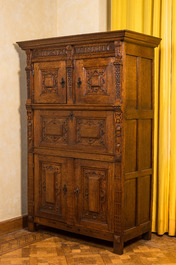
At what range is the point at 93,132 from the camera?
3830mm

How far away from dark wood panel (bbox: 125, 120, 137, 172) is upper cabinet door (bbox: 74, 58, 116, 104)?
0.28m

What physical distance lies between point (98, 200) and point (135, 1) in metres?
2.00

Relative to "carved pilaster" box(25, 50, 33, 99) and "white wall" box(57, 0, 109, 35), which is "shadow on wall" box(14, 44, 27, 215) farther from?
"white wall" box(57, 0, 109, 35)

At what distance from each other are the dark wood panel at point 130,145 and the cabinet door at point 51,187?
617 millimetres

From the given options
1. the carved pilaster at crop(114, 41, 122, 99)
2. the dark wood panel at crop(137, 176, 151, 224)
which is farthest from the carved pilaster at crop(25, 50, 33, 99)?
the dark wood panel at crop(137, 176, 151, 224)

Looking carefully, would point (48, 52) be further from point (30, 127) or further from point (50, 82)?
point (30, 127)

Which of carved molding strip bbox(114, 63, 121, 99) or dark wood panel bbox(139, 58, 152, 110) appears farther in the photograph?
dark wood panel bbox(139, 58, 152, 110)

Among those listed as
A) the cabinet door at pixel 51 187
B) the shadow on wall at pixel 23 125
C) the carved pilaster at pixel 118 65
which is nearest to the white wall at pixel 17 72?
the shadow on wall at pixel 23 125

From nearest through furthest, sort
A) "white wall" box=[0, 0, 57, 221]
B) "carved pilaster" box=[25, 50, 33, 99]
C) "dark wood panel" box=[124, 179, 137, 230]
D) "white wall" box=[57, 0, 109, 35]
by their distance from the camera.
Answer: "dark wood panel" box=[124, 179, 137, 230]
"carved pilaster" box=[25, 50, 33, 99]
"white wall" box=[0, 0, 57, 221]
"white wall" box=[57, 0, 109, 35]

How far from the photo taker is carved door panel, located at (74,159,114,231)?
379cm

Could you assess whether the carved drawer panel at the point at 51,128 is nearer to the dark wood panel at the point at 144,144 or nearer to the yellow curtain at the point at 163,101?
the dark wood panel at the point at 144,144

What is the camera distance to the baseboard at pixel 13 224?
4.35 m

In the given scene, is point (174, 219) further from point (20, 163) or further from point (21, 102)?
point (21, 102)

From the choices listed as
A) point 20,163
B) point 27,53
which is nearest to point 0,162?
point 20,163
